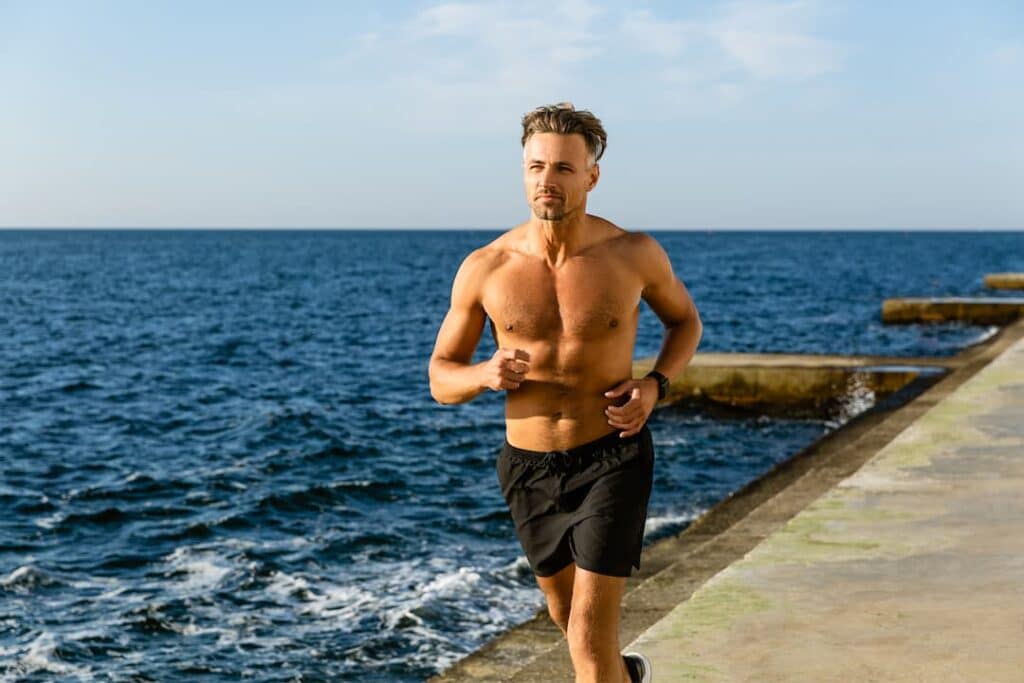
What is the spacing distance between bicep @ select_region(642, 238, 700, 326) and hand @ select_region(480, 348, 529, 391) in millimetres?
506

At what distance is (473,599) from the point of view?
10.6 m

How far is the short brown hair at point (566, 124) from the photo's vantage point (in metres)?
3.87

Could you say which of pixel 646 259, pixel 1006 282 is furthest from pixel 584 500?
pixel 1006 282

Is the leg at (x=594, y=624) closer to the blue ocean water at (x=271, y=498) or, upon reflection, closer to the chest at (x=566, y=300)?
the chest at (x=566, y=300)

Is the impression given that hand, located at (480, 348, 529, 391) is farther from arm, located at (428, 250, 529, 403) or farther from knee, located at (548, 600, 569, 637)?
knee, located at (548, 600, 569, 637)

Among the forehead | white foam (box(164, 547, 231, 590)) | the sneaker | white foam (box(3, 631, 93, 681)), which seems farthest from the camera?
white foam (box(164, 547, 231, 590))

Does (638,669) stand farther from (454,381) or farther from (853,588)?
(853,588)

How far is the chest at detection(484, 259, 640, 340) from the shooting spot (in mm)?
3949

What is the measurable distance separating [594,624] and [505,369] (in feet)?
2.92

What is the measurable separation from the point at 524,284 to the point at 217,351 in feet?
113

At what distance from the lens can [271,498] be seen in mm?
15469

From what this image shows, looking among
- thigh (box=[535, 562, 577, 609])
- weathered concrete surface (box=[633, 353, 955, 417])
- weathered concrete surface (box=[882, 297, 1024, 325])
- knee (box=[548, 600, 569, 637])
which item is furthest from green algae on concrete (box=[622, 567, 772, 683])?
weathered concrete surface (box=[882, 297, 1024, 325])

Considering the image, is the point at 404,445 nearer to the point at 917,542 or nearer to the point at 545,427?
the point at 917,542

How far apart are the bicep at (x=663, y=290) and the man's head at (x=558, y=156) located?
303 millimetres
